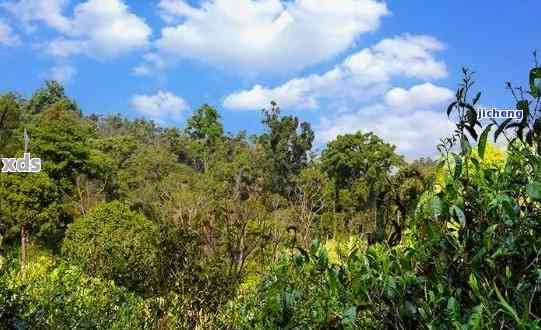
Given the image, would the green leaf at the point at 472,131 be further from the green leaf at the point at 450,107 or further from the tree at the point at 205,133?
the tree at the point at 205,133

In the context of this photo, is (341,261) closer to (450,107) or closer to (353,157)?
(450,107)

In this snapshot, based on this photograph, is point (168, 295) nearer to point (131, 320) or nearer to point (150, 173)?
point (131, 320)

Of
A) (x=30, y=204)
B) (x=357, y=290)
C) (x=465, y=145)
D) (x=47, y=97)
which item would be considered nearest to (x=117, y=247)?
(x=30, y=204)

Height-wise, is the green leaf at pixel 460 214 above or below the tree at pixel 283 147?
below

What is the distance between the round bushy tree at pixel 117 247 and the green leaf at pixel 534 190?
6.93 metres

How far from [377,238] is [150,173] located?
4047cm

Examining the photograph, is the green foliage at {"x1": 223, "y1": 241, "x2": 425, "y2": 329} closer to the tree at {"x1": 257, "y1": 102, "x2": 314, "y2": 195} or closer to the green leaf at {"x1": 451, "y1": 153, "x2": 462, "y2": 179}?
the green leaf at {"x1": 451, "y1": 153, "x2": 462, "y2": 179}

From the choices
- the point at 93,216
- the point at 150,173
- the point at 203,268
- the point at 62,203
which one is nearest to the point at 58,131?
the point at 62,203

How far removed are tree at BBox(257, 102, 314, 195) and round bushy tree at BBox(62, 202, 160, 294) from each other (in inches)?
820

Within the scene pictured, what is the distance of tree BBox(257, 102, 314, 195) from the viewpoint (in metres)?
40.7

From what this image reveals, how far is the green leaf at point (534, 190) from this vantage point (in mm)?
1147

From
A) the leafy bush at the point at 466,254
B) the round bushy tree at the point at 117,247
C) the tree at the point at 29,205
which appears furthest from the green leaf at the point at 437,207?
the tree at the point at 29,205

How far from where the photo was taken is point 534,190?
1.15 m

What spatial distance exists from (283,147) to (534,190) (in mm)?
40121
